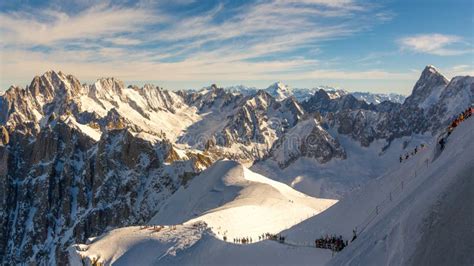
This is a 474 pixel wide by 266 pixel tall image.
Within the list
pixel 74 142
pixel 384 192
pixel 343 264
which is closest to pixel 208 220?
pixel 384 192

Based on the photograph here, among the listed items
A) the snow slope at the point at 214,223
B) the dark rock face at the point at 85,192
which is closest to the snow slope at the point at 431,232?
the snow slope at the point at 214,223

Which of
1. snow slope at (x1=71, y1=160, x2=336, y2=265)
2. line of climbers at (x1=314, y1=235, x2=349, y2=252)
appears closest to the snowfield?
snow slope at (x1=71, y1=160, x2=336, y2=265)

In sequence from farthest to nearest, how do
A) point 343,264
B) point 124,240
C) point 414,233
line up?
point 124,240
point 343,264
point 414,233

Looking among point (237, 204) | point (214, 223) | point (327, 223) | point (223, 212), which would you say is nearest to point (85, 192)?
point (237, 204)

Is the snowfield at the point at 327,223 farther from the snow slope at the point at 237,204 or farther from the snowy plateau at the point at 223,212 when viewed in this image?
the snow slope at the point at 237,204

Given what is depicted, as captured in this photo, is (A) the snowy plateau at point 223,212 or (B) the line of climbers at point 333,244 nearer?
(A) the snowy plateau at point 223,212

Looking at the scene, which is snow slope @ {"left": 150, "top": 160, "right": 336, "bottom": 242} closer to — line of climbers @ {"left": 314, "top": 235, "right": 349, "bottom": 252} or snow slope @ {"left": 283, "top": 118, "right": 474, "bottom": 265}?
line of climbers @ {"left": 314, "top": 235, "right": 349, "bottom": 252}

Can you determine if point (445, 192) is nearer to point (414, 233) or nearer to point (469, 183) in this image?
point (469, 183)

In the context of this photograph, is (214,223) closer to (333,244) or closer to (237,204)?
(237,204)
